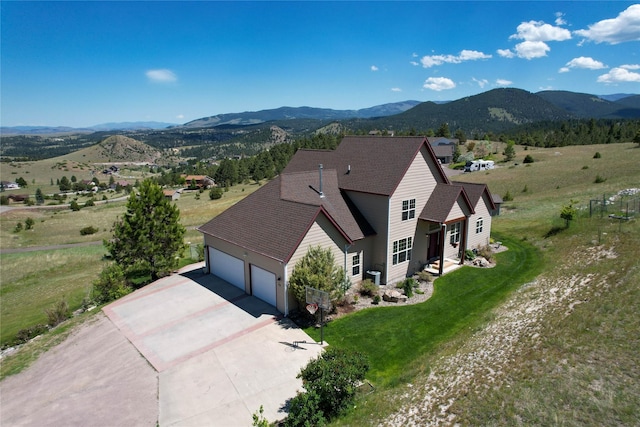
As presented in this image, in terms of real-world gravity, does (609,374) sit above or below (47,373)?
above

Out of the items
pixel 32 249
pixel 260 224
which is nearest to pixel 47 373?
pixel 260 224

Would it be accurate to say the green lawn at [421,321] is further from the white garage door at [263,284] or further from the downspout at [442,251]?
the white garage door at [263,284]

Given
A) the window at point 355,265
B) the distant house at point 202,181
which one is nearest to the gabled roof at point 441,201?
the window at point 355,265

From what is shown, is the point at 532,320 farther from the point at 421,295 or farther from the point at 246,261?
the point at 246,261

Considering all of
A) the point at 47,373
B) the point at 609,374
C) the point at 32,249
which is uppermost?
the point at 609,374

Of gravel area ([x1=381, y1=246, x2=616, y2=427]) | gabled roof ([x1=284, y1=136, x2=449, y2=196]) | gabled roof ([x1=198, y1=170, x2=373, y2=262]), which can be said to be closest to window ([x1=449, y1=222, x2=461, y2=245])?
gabled roof ([x1=284, y1=136, x2=449, y2=196])
